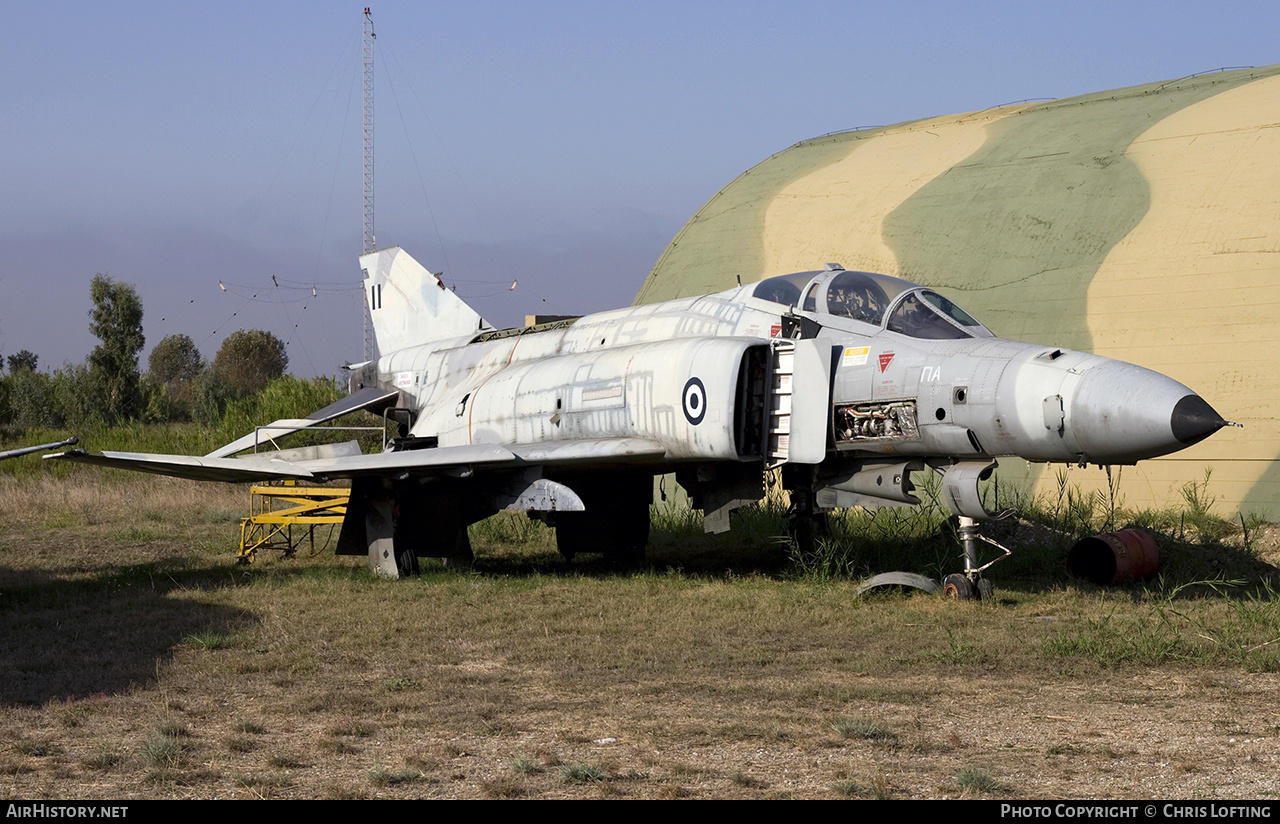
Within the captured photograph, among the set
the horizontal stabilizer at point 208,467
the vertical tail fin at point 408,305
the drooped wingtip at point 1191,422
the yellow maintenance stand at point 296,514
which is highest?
the vertical tail fin at point 408,305

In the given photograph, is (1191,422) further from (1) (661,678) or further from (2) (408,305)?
(2) (408,305)

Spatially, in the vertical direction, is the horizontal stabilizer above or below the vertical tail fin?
below

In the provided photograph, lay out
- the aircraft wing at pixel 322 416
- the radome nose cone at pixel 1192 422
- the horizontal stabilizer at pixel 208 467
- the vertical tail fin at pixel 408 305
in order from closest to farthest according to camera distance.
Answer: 1. the radome nose cone at pixel 1192 422
2. the horizontal stabilizer at pixel 208 467
3. the aircraft wing at pixel 322 416
4. the vertical tail fin at pixel 408 305

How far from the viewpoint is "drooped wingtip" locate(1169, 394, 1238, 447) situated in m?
7.61

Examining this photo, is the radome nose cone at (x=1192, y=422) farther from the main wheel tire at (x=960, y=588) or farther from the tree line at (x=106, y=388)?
the tree line at (x=106, y=388)

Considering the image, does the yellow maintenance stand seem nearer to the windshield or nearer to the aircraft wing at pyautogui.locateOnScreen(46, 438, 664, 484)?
the aircraft wing at pyautogui.locateOnScreen(46, 438, 664, 484)

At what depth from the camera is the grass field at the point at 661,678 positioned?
4.69m

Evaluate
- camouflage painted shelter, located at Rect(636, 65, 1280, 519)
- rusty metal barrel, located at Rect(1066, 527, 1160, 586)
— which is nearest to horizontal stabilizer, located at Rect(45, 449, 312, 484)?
rusty metal barrel, located at Rect(1066, 527, 1160, 586)

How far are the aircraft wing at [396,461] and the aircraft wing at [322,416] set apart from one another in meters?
1.26

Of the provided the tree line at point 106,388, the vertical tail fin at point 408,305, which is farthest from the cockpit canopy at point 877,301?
the tree line at point 106,388

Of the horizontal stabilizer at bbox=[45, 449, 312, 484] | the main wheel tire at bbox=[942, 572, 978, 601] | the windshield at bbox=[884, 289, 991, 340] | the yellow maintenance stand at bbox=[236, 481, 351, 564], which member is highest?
the windshield at bbox=[884, 289, 991, 340]

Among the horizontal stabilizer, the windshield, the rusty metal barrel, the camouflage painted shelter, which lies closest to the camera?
the windshield

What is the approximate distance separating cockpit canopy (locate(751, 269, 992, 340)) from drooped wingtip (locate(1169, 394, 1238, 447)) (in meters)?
1.98

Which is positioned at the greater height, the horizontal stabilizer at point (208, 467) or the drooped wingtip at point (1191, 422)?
the drooped wingtip at point (1191, 422)
